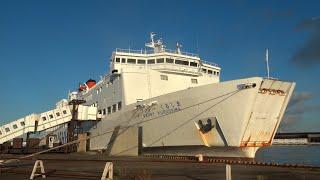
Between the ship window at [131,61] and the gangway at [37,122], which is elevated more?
the ship window at [131,61]

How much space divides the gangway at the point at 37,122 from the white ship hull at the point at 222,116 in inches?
501

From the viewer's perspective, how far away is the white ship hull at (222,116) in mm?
19875

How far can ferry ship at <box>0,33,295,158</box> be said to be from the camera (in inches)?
794

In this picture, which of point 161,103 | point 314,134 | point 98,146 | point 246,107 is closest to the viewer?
point 246,107

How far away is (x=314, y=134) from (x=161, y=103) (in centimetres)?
11578

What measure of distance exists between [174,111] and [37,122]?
1856 centimetres

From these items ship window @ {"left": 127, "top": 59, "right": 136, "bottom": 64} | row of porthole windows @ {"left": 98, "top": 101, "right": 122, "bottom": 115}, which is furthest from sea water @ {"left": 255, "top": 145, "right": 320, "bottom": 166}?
ship window @ {"left": 127, "top": 59, "right": 136, "bottom": 64}

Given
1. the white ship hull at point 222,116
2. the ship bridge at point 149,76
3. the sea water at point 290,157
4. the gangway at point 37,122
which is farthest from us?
the sea water at point 290,157

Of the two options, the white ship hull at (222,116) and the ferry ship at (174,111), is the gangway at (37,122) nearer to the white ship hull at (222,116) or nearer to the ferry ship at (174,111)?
the ferry ship at (174,111)

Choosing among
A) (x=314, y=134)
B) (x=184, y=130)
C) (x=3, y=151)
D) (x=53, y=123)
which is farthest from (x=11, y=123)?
(x=314, y=134)

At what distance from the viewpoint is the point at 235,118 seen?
19875mm

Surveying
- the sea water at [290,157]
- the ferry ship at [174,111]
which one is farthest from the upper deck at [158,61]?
the sea water at [290,157]

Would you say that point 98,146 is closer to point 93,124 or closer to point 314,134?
point 93,124

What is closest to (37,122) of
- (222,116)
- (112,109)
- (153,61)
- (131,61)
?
(112,109)
